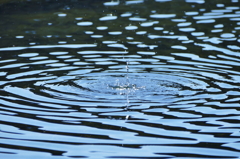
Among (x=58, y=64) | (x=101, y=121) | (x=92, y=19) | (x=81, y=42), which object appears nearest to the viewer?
(x=101, y=121)

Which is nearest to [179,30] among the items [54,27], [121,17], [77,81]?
[121,17]

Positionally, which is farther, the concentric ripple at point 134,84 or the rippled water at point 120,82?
the concentric ripple at point 134,84

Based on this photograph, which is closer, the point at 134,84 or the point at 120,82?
the point at 134,84

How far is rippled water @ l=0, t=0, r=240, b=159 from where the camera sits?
777cm

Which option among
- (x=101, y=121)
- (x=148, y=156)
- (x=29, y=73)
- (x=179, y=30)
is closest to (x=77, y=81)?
(x=29, y=73)

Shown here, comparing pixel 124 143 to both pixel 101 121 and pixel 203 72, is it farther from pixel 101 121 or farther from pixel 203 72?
pixel 203 72

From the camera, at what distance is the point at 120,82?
1109 cm

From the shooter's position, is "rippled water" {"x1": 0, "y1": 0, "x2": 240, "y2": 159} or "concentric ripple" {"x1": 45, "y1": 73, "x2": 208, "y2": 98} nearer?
"rippled water" {"x1": 0, "y1": 0, "x2": 240, "y2": 159}

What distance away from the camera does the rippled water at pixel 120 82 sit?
7.77 m

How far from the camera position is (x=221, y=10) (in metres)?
18.8

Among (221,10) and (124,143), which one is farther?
(221,10)

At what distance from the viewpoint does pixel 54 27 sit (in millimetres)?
16812

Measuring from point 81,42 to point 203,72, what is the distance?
4505 millimetres

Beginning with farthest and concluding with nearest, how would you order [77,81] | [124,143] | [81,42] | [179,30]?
[179,30] < [81,42] < [77,81] < [124,143]
